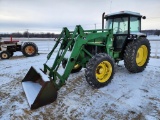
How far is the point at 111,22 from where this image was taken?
688 centimetres

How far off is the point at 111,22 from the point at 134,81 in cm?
248

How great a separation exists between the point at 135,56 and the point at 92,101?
2791 millimetres

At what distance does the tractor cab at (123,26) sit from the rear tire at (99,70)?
5.66ft

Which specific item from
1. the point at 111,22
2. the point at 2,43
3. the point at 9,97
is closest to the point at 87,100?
the point at 9,97

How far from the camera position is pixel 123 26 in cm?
661

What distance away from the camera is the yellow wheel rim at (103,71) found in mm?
4982

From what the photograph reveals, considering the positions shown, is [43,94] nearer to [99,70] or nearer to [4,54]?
[99,70]

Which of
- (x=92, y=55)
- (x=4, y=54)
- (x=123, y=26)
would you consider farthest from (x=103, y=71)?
(x=4, y=54)

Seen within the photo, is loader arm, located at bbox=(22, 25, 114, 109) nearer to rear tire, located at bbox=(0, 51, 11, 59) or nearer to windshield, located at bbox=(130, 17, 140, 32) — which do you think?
windshield, located at bbox=(130, 17, 140, 32)

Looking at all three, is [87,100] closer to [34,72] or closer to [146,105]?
[146,105]

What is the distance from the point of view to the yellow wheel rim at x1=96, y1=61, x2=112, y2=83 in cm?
498

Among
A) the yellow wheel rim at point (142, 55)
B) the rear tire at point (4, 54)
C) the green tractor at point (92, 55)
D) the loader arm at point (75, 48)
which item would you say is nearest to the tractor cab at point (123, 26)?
the green tractor at point (92, 55)

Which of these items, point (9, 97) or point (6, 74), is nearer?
point (9, 97)

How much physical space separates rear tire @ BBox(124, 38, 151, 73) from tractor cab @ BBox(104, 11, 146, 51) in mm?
328
